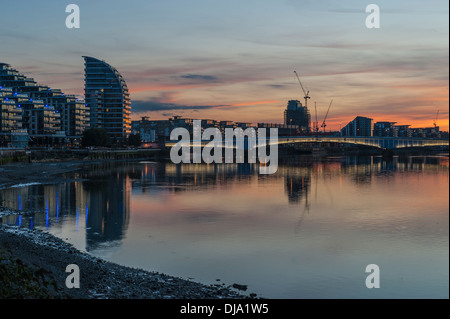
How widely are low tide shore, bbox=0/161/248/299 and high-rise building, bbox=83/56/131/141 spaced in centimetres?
16413

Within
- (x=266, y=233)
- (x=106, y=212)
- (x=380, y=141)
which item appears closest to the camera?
(x=266, y=233)

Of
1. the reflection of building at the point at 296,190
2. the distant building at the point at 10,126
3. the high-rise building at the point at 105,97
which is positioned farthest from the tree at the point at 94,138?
the reflection of building at the point at 296,190

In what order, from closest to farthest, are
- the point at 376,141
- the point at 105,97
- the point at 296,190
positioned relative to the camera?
1. the point at 296,190
2. the point at 376,141
3. the point at 105,97

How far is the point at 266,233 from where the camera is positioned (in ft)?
85.2

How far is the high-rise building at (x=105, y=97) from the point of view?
179250mm

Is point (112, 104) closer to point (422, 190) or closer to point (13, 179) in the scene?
point (13, 179)

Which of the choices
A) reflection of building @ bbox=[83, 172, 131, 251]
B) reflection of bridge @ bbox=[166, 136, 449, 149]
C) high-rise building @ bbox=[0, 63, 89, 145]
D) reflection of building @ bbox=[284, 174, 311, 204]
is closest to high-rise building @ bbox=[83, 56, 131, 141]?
high-rise building @ bbox=[0, 63, 89, 145]

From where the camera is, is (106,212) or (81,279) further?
(106,212)

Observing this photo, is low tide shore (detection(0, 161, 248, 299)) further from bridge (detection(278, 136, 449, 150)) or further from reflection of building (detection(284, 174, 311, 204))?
bridge (detection(278, 136, 449, 150))

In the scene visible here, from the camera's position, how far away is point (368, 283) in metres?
16.8

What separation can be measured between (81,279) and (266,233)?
13.2 meters

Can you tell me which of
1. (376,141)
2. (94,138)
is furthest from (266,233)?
(376,141)

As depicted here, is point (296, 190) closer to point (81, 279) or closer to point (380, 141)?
point (81, 279)
